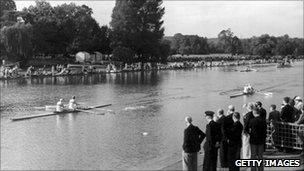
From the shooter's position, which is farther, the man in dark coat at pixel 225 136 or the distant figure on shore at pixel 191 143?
the man in dark coat at pixel 225 136

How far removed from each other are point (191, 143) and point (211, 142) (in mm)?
693

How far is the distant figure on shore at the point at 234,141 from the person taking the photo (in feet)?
45.7

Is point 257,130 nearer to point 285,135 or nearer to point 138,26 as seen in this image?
point 285,135

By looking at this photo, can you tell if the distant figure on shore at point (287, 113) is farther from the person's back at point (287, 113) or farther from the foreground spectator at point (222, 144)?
the foreground spectator at point (222, 144)

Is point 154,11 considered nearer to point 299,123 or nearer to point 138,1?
point 138,1

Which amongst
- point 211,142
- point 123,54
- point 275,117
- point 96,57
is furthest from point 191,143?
point 96,57

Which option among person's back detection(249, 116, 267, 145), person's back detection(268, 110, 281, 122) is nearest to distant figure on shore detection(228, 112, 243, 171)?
person's back detection(249, 116, 267, 145)

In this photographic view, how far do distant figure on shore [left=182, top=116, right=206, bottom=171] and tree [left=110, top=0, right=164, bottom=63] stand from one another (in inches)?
3240

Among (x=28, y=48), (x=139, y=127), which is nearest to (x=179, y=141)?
(x=139, y=127)

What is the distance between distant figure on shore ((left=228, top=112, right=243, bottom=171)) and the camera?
13.9m

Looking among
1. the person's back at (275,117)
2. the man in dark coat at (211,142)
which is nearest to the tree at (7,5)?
the person's back at (275,117)

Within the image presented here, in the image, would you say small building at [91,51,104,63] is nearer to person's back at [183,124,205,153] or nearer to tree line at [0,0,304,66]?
tree line at [0,0,304,66]

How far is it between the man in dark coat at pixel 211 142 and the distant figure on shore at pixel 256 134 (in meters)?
1.38

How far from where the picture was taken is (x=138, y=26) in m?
98.8
